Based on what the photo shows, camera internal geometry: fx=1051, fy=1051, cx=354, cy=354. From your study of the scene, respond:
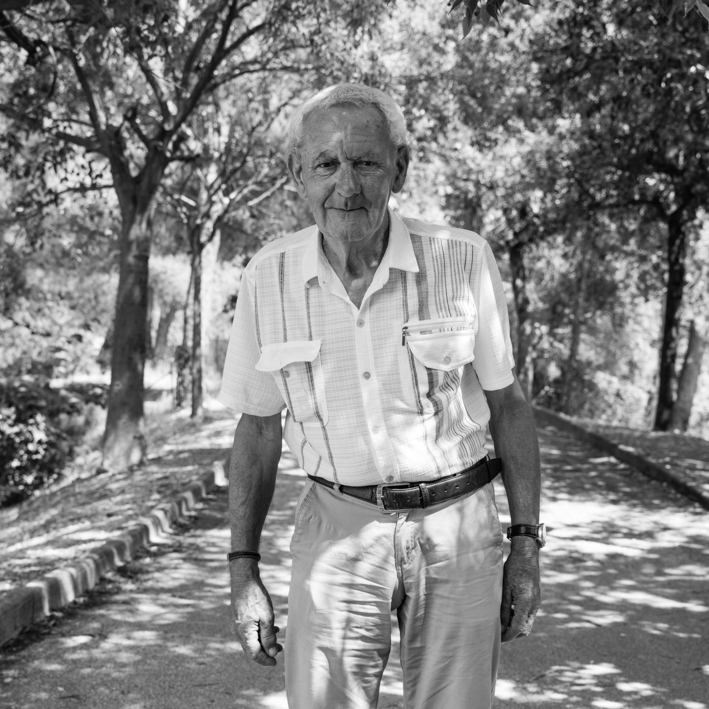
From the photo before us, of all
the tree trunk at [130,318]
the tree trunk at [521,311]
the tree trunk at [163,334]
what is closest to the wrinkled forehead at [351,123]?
the tree trunk at [130,318]

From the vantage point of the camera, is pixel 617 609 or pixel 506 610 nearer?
pixel 506 610

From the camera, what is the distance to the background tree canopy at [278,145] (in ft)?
39.2

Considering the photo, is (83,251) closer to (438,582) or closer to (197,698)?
(197,698)

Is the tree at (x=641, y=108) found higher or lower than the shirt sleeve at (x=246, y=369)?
higher

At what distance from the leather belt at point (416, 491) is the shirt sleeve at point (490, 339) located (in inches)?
9.8

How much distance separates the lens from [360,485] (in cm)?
274

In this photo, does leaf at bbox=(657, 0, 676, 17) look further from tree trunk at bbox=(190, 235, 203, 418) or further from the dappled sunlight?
tree trunk at bbox=(190, 235, 203, 418)

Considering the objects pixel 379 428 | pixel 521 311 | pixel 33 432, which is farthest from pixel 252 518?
pixel 521 311

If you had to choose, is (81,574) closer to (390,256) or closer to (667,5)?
(390,256)

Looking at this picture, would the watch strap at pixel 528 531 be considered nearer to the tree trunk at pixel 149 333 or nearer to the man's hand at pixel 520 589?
the man's hand at pixel 520 589

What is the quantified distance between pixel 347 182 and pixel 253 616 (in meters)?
1.20

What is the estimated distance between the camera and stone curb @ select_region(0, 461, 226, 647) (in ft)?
19.7

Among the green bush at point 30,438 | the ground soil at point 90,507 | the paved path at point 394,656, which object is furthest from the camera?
the green bush at point 30,438

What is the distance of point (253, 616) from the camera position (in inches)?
113
